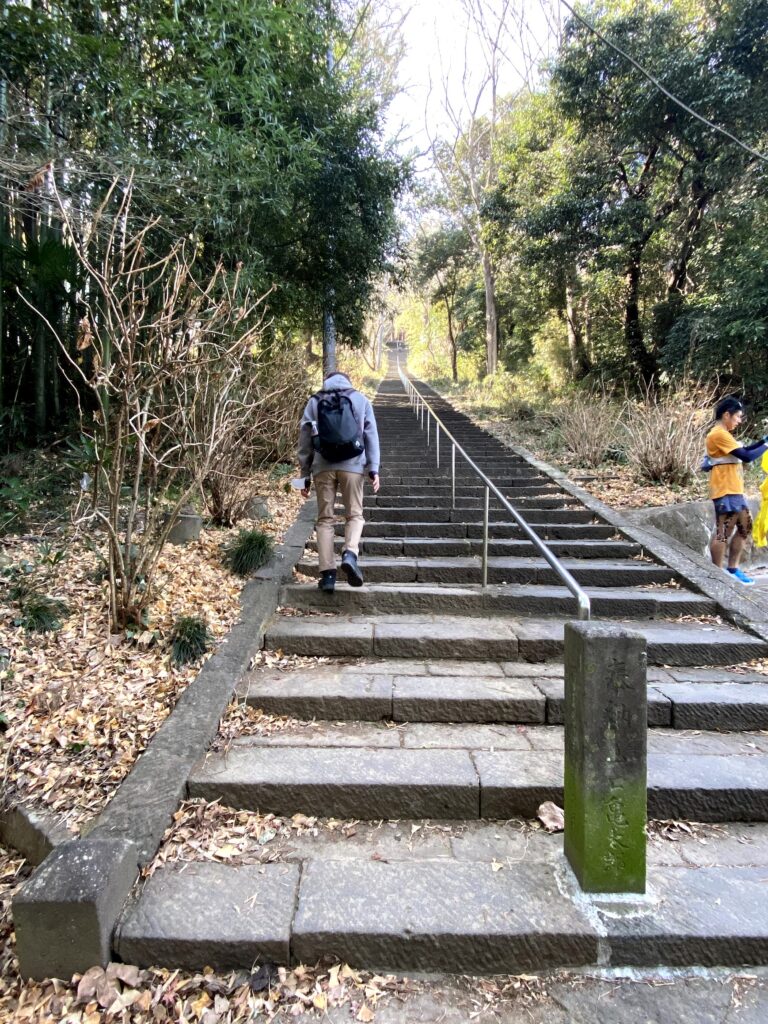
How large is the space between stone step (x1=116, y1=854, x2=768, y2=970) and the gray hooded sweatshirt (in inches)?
101

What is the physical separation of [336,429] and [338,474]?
337 millimetres

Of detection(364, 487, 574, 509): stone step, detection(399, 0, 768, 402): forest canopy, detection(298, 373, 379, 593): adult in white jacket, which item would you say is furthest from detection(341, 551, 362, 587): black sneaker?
detection(399, 0, 768, 402): forest canopy

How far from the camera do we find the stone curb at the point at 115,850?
177cm

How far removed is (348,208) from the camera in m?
8.32

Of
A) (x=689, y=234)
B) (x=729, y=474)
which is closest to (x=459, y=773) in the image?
(x=729, y=474)

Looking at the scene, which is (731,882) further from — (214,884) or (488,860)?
(214,884)

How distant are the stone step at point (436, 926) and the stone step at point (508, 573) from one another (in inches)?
108

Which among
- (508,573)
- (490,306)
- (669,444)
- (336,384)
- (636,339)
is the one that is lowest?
(508,573)

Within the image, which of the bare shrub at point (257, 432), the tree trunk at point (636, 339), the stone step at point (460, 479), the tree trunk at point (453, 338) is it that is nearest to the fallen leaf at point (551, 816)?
the bare shrub at point (257, 432)

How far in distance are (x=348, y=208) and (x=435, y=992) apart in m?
8.70

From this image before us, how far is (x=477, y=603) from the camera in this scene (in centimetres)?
425

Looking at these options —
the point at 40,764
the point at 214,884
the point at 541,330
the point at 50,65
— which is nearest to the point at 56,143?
the point at 50,65

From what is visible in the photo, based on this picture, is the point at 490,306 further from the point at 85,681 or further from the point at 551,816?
the point at 551,816

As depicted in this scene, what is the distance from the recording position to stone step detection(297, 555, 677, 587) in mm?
4688
